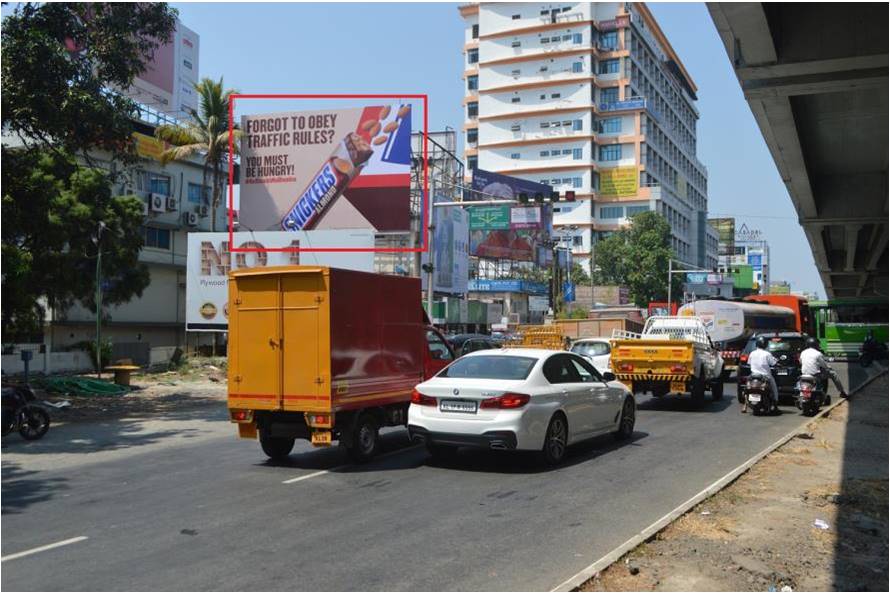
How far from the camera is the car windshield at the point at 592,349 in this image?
20578 millimetres

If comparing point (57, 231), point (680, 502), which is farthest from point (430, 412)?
point (57, 231)

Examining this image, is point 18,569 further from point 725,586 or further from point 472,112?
point 472,112

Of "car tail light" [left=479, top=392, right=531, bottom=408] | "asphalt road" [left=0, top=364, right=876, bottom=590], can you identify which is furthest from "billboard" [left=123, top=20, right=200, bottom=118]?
"car tail light" [left=479, top=392, right=531, bottom=408]

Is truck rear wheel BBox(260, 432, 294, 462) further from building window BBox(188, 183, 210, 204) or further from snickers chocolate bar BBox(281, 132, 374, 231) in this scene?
building window BBox(188, 183, 210, 204)

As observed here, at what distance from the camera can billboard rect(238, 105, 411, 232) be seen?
25562 mm

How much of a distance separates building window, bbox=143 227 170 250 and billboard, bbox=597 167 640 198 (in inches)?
2711

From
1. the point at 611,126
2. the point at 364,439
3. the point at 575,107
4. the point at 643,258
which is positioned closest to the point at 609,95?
the point at 611,126

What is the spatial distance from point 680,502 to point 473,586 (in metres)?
3.54

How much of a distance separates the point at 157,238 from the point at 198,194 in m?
4.30

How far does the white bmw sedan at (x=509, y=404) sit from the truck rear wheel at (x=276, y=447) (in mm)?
1976

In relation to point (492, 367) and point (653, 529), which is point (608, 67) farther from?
point (653, 529)

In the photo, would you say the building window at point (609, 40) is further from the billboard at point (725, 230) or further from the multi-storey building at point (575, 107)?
the billboard at point (725, 230)

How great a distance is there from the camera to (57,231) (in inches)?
989

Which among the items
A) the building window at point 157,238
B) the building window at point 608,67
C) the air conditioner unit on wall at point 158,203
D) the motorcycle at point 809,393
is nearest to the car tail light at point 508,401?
the motorcycle at point 809,393
